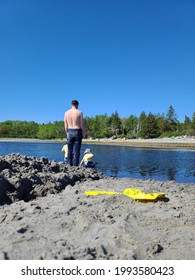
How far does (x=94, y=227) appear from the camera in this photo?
3771mm

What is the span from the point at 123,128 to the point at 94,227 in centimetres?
12461

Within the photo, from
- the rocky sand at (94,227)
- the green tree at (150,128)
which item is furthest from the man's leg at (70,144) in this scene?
the green tree at (150,128)

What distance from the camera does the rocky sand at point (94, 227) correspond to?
308cm

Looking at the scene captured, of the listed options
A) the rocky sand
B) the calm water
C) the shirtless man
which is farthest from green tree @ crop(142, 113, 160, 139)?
the rocky sand

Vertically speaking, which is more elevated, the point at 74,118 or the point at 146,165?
the point at 74,118

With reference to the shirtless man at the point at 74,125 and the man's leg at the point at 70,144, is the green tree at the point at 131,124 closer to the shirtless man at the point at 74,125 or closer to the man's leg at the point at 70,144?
the man's leg at the point at 70,144

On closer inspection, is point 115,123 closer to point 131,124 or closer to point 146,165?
point 131,124

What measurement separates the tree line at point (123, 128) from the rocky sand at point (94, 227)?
8646cm

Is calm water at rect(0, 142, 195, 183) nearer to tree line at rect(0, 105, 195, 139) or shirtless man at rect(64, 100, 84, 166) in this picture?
shirtless man at rect(64, 100, 84, 166)

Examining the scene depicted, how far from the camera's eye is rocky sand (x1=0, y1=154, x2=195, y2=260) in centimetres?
308

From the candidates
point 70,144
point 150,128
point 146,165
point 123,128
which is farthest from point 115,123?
point 70,144

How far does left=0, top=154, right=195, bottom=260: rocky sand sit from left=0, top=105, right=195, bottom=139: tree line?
284 ft
